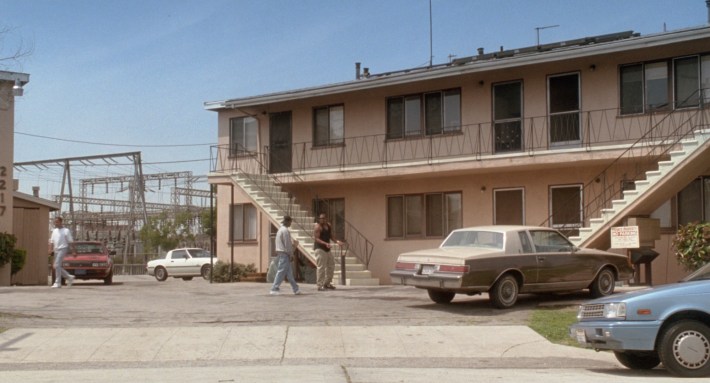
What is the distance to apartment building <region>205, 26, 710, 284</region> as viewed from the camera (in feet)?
70.9

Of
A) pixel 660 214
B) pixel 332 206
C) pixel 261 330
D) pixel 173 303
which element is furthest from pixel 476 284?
pixel 332 206

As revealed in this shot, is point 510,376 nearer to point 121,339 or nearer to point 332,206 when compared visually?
point 121,339

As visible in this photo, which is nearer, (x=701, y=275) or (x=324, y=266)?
(x=701, y=275)

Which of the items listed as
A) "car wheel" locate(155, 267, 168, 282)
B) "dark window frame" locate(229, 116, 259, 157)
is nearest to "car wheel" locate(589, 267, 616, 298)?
"dark window frame" locate(229, 116, 259, 157)

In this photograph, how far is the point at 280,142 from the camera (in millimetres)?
29297

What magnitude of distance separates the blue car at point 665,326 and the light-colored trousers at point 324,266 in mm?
11297

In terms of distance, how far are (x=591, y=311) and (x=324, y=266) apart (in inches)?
443

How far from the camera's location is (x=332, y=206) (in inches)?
1120

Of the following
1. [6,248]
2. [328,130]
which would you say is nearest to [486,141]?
[328,130]

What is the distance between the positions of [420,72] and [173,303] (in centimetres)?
1007

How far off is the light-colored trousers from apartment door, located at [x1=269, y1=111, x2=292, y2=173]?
24.8 feet

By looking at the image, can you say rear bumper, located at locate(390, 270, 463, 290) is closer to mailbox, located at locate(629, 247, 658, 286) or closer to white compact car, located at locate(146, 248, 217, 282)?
mailbox, located at locate(629, 247, 658, 286)

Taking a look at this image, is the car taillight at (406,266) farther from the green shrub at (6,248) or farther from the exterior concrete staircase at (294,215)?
the green shrub at (6,248)

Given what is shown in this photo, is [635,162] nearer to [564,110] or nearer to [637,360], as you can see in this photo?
[564,110]
